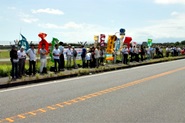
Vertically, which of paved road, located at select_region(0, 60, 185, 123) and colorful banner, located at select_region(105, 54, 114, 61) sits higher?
colorful banner, located at select_region(105, 54, 114, 61)

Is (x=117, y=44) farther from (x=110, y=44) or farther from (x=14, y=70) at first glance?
(x=14, y=70)

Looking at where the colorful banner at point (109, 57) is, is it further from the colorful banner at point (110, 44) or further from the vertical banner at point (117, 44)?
the vertical banner at point (117, 44)

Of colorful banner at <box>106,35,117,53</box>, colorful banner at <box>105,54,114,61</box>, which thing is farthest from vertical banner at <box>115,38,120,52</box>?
colorful banner at <box>105,54,114,61</box>

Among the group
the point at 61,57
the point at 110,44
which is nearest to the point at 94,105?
the point at 61,57

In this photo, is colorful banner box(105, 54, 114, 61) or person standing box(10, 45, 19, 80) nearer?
person standing box(10, 45, 19, 80)

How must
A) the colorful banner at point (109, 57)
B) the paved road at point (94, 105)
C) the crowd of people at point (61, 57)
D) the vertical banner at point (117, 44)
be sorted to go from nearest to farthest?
1. the paved road at point (94, 105)
2. the crowd of people at point (61, 57)
3. the colorful banner at point (109, 57)
4. the vertical banner at point (117, 44)

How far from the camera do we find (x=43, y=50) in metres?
16.2

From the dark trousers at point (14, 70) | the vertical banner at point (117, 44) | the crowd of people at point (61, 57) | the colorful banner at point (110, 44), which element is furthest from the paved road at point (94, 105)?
the vertical banner at point (117, 44)

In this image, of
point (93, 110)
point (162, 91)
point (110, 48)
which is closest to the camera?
point (93, 110)

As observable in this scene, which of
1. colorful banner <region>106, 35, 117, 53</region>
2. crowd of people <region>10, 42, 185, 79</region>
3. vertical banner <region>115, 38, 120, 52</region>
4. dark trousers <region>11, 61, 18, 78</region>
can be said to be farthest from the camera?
vertical banner <region>115, 38, 120, 52</region>

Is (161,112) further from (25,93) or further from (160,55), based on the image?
(160,55)

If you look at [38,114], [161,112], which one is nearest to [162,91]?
[161,112]

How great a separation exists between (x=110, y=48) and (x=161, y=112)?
17318mm

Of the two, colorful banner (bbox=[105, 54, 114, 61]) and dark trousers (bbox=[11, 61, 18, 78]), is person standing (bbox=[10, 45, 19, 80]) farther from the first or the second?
colorful banner (bbox=[105, 54, 114, 61])
